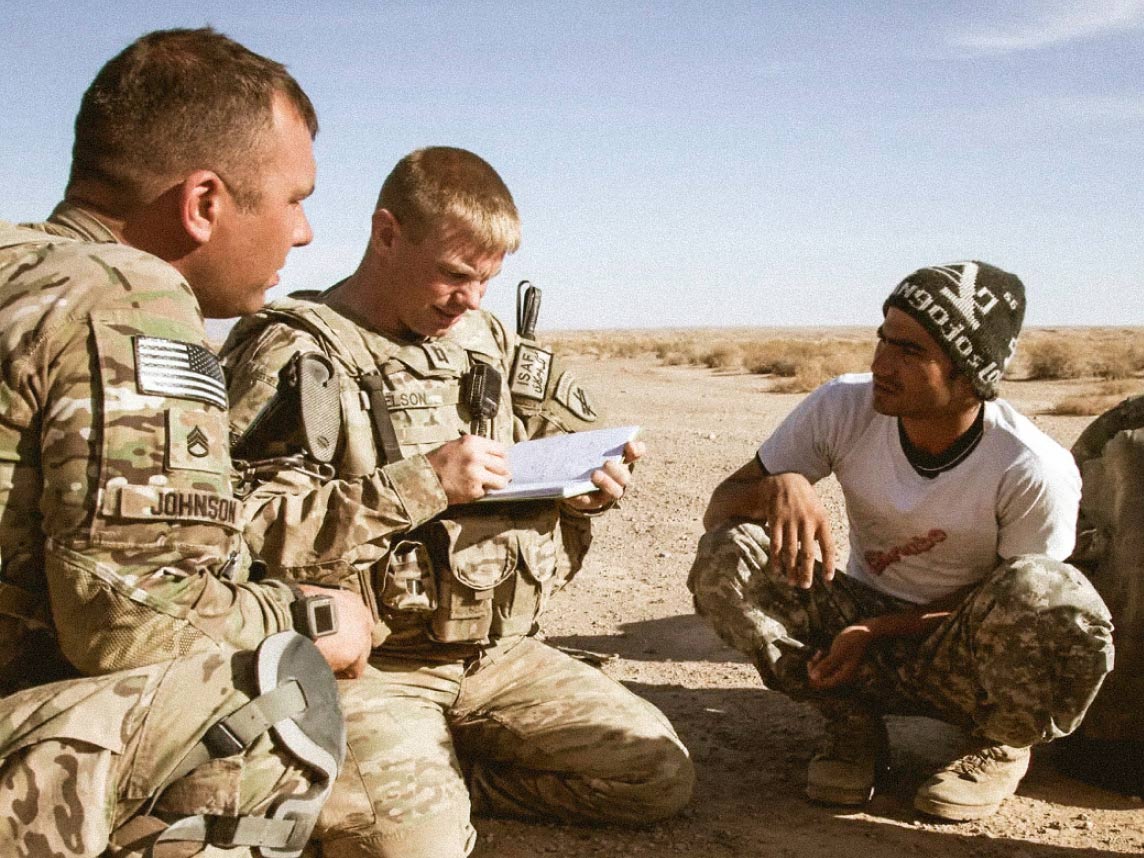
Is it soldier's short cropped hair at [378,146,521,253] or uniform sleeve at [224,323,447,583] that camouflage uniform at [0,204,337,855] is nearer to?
uniform sleeve at [224,323,447,583]

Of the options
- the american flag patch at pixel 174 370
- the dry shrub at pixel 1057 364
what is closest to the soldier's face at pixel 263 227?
the american flag patch at pixel 174 370

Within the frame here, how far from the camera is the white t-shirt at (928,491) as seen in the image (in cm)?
371

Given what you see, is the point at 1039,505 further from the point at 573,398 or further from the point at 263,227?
the point at 263,227

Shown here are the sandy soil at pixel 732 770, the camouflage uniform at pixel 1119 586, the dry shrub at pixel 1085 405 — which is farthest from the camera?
the dry shrub at pixel 1085 405

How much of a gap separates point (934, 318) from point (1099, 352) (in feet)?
79.7

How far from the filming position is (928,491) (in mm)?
3891

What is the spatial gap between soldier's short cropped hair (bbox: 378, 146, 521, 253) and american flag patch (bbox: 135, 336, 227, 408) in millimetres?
1457

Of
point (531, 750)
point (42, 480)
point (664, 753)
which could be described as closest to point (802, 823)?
point (664, 753)

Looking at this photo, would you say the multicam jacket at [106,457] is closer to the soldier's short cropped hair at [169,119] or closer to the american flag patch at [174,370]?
the american flag patch at [174,370]

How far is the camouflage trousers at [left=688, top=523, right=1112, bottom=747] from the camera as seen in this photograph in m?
3.44

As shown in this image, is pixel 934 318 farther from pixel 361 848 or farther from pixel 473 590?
pixel 361 848

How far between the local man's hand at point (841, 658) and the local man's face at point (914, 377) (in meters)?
0.72

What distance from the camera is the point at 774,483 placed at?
3900mm

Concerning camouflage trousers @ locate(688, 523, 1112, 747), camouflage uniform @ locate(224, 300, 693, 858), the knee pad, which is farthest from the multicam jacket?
camouflage trousers @ locate(688, 523, 1112, 747)
